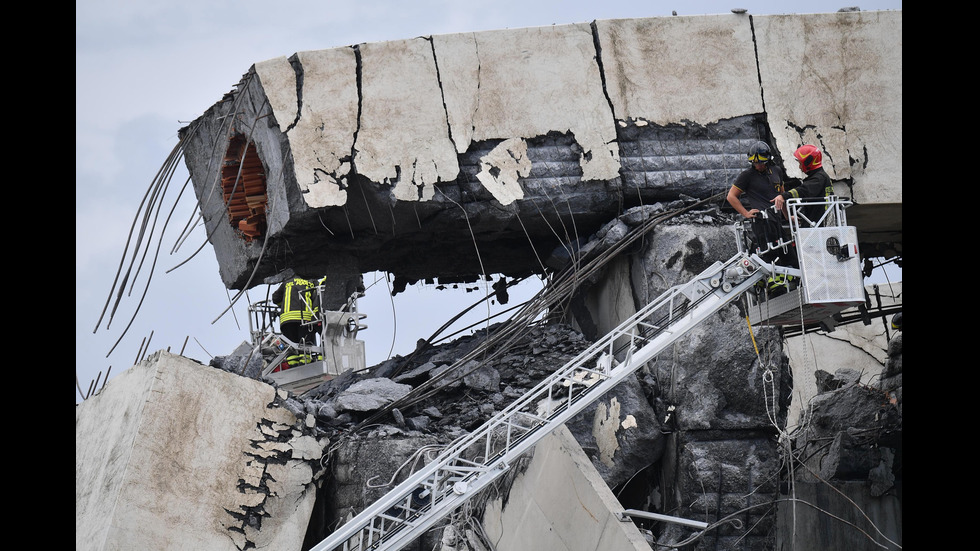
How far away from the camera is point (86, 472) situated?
25.9ft

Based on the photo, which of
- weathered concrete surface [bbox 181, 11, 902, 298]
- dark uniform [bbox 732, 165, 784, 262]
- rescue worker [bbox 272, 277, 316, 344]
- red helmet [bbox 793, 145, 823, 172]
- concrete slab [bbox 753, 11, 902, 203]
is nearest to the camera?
red helmet [bbox 793, 145, 823, 172]

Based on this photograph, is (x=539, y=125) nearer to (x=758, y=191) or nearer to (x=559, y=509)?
(x=758, y=191)

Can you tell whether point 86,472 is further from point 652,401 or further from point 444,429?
point 652,401

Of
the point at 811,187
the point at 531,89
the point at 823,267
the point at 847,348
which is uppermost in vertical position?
the point at 531,89

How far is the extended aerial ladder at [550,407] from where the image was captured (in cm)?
695

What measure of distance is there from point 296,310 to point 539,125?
3701 mm

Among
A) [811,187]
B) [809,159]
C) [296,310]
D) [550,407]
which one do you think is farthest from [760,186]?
[296,310]

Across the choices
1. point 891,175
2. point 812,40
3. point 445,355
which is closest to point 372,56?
point 445,355

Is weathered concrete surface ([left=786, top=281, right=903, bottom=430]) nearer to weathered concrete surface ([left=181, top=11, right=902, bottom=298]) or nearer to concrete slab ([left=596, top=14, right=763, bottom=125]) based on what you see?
weathered concrete surface ([left=181, top=11, right=902, bottom=298])

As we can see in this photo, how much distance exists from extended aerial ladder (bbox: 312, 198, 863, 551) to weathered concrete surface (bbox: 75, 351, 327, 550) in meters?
0.90

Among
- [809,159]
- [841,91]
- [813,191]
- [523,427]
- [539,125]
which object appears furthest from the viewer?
[841,91]

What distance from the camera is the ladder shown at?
273 inches

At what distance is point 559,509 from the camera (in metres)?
7.11

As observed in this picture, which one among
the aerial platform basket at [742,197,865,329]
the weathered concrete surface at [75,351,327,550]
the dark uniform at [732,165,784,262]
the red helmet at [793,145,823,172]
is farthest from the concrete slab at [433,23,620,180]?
the weathered concrete surface at [75,351,327,550]
